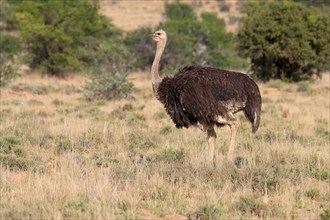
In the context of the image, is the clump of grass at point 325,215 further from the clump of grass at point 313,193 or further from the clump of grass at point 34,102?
the clump of grass at point 34,102

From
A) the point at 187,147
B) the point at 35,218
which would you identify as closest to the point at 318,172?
the point at 187,147

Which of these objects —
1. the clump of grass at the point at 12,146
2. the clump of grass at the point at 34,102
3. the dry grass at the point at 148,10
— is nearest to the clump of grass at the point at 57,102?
the clump of grass at the point at 34,102

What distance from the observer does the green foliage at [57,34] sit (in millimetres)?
25953

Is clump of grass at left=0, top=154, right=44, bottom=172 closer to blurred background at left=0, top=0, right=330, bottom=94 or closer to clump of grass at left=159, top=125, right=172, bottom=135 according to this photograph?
clump of grass at left=159, top=125, right=172, bottom=135

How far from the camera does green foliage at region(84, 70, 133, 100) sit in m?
18.5

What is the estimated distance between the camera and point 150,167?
7.98m

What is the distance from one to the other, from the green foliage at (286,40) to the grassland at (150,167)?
768 cm

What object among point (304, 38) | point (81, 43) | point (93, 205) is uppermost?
point (93, 205)

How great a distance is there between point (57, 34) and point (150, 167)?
1877 cm

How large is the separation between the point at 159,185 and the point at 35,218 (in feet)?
5.30

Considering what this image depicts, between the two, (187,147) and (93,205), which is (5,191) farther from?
(187,147)

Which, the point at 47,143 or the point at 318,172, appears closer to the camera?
the point at 318,172

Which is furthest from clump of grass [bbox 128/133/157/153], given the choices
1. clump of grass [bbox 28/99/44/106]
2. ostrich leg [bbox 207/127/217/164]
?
clump of grass [bbox 28/99/44/106]

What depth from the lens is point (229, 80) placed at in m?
8.91
